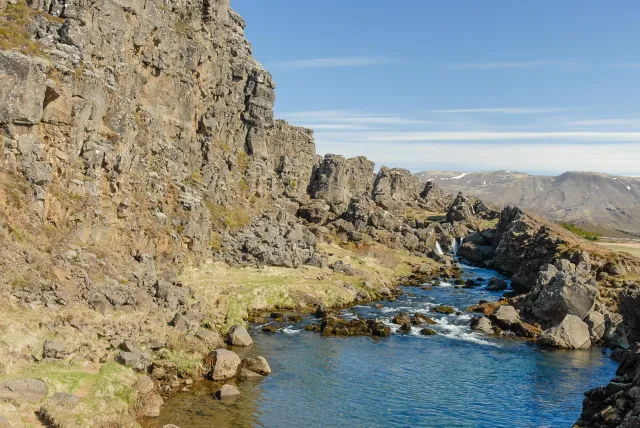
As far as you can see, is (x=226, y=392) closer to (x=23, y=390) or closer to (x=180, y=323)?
(x=180, y=323)

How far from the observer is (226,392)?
37562 millimetres

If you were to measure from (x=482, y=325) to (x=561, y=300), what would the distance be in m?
9.54

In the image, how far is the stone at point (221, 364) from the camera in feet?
133

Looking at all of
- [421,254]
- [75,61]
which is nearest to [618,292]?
[421,254]

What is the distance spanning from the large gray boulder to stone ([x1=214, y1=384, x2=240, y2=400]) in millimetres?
40732

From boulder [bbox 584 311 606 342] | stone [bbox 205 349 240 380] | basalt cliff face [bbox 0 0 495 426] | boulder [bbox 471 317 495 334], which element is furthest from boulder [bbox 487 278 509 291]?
stone [bbox 205 349 240 380]

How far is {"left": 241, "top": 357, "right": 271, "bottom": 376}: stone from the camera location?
140 ft

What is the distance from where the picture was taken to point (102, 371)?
117 feet

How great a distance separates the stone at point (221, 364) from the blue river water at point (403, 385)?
52.8 inches

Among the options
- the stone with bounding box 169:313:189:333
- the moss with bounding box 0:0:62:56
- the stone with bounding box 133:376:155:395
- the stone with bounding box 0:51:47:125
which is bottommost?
the stone with bounding box 133:376:155:395

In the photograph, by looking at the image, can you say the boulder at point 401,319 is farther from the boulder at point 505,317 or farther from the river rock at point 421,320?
the boulder at point 505,317

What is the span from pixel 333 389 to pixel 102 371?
56.1 ft

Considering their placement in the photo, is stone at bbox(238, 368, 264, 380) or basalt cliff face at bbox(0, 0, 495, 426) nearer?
basalt cliff face at bbox(0, 0, 495, 426)

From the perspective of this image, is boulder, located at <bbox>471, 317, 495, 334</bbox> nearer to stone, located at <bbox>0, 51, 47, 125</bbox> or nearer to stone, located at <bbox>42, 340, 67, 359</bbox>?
stone, located at <bbox>42, 340, 67, 359</bbox>
